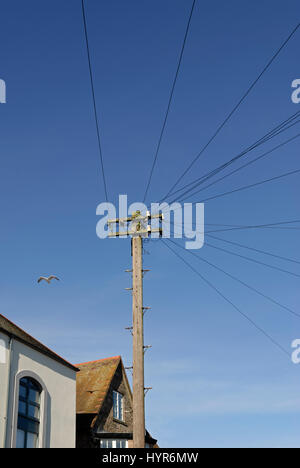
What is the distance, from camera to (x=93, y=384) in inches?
1178

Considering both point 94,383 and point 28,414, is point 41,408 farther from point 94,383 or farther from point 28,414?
point 94,383

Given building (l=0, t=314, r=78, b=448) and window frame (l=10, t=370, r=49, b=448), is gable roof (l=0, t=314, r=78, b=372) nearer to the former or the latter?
building (l=0, t=314, r=78, b=448)

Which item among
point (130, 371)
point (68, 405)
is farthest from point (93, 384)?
point (130, 371)

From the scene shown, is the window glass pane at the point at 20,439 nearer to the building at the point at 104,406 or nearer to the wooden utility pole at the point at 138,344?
the wooden utility pole at the point at 138,344

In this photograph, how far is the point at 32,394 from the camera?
20875 millimetres

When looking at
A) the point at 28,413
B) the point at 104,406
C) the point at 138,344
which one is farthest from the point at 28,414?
the point at 104,406

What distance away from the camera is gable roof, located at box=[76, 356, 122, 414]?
27.8 m

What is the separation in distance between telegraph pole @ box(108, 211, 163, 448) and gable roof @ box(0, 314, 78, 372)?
587cm

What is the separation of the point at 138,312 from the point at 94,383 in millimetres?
14987

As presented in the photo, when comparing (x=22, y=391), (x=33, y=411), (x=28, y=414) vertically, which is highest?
(x=22, y=391)

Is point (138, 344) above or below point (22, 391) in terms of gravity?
above

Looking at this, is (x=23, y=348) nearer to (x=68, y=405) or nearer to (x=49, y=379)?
(x=49, y=379)

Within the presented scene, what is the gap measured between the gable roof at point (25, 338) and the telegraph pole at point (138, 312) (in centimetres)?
587
